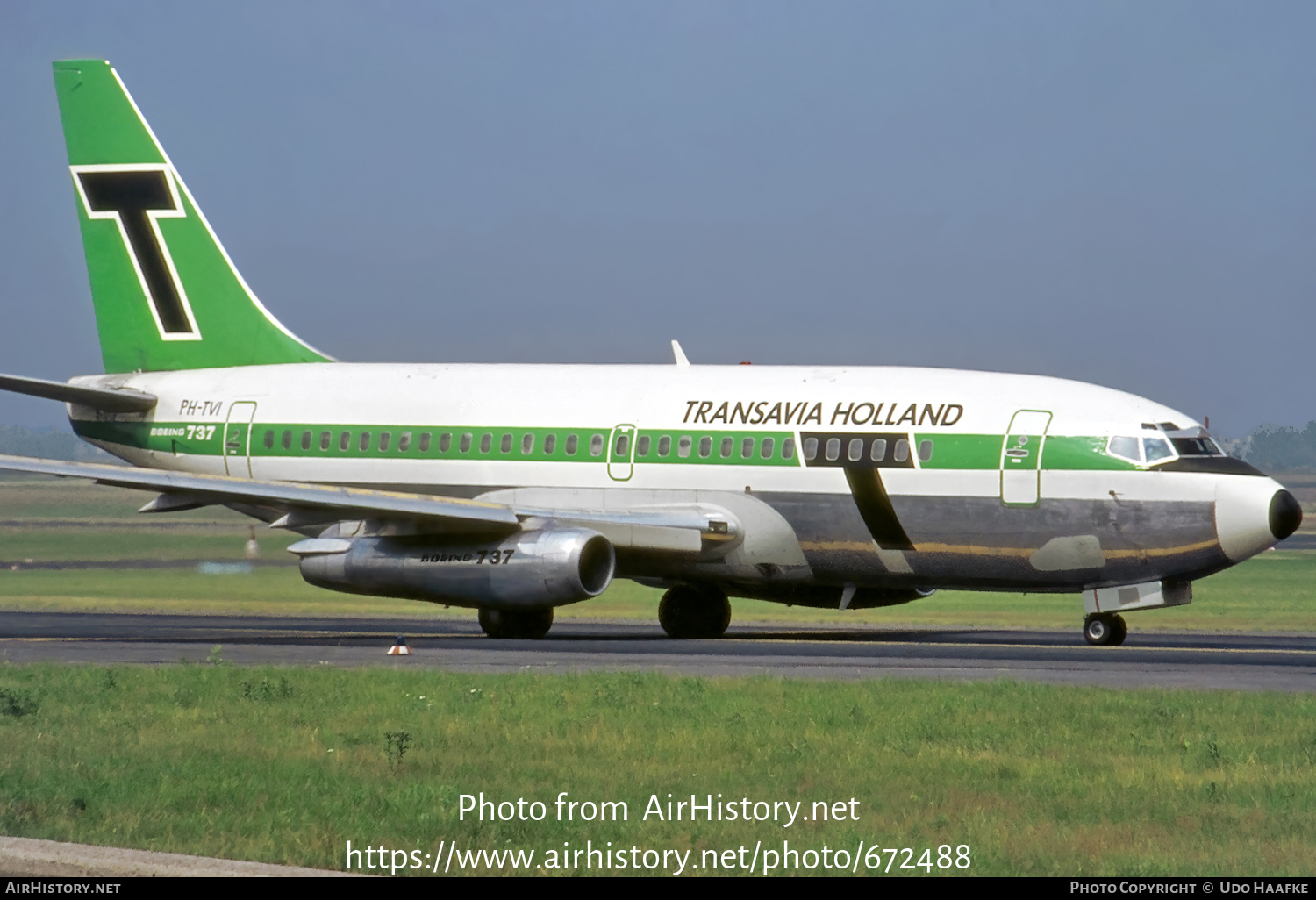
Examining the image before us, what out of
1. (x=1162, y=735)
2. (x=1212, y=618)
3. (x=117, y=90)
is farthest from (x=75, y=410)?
(x=1162, y=735)

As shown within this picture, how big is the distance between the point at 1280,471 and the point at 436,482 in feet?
532

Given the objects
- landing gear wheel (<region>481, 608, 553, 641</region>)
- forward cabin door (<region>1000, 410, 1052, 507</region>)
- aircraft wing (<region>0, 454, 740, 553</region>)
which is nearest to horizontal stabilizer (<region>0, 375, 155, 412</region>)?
aircraft wing (<region>0, 454, 740, 553</region>)

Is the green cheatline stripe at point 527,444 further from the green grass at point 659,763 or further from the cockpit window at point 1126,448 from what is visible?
the green grass at point 659,763

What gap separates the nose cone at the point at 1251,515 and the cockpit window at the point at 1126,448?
1.23m

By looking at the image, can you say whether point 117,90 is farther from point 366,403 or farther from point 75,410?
point 366,403

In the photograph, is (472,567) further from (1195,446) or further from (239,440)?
(1195,446)

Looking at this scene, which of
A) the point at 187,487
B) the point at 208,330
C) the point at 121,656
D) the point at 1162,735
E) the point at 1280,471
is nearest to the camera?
the point at 1162,735

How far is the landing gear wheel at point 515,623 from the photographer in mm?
31669

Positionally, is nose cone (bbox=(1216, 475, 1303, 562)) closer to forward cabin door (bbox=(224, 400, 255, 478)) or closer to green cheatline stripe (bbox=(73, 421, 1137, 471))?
green cheatline stripe (bbox=(73, 421, 1137, 471))

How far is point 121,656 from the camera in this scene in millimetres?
26156

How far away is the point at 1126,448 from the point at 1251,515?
205 cm

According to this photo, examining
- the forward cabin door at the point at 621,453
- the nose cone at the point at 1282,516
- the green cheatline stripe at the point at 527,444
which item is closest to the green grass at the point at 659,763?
the nose cone at the point at 1282,516
